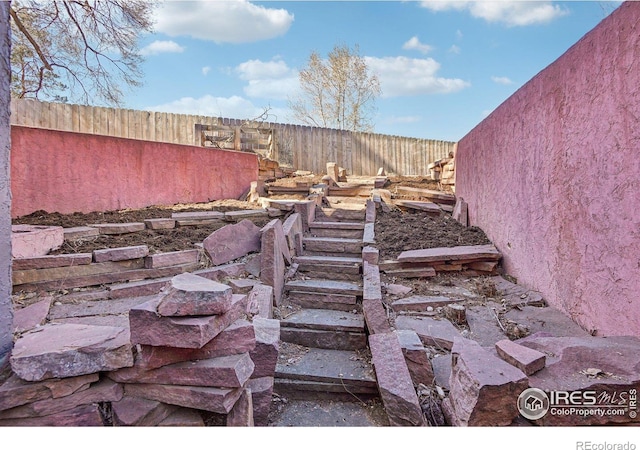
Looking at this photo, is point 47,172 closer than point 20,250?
No

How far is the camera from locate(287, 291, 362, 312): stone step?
13.2ft

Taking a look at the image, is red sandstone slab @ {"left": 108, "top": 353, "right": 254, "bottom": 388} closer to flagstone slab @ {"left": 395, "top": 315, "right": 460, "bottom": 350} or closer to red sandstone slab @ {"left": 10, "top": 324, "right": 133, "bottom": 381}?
red sandstone slab @ {"left": 10, "top": 324, "right": 133, "bottom": 381}

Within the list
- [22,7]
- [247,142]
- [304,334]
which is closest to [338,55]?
[247,142]

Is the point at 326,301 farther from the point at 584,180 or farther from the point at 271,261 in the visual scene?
the point at 584,180

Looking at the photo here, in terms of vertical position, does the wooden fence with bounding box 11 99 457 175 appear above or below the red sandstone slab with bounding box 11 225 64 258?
above

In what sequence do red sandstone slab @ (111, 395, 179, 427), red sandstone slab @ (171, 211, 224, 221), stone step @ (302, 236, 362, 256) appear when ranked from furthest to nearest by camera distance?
1. stone step @ (302, 236, 362, 256)
2. red sandstone slab @ (171, 211, 224, 221)
3. red sandstone slab @ (111, 395, 179, 427)

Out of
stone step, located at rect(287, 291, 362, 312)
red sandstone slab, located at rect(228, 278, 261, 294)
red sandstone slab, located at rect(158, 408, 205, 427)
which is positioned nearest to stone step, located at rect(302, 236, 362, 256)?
stone step, located at rect(287, 291, 362, 312)

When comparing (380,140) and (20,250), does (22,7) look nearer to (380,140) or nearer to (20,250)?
(20,250)

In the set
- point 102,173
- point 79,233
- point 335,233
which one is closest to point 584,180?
point 335,233

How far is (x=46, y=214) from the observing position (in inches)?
172

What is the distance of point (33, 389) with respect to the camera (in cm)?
170

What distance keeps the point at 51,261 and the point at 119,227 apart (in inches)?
39.2

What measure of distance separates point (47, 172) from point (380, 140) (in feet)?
33.3

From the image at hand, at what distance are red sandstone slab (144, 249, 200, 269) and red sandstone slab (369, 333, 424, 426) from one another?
2.14 metres
